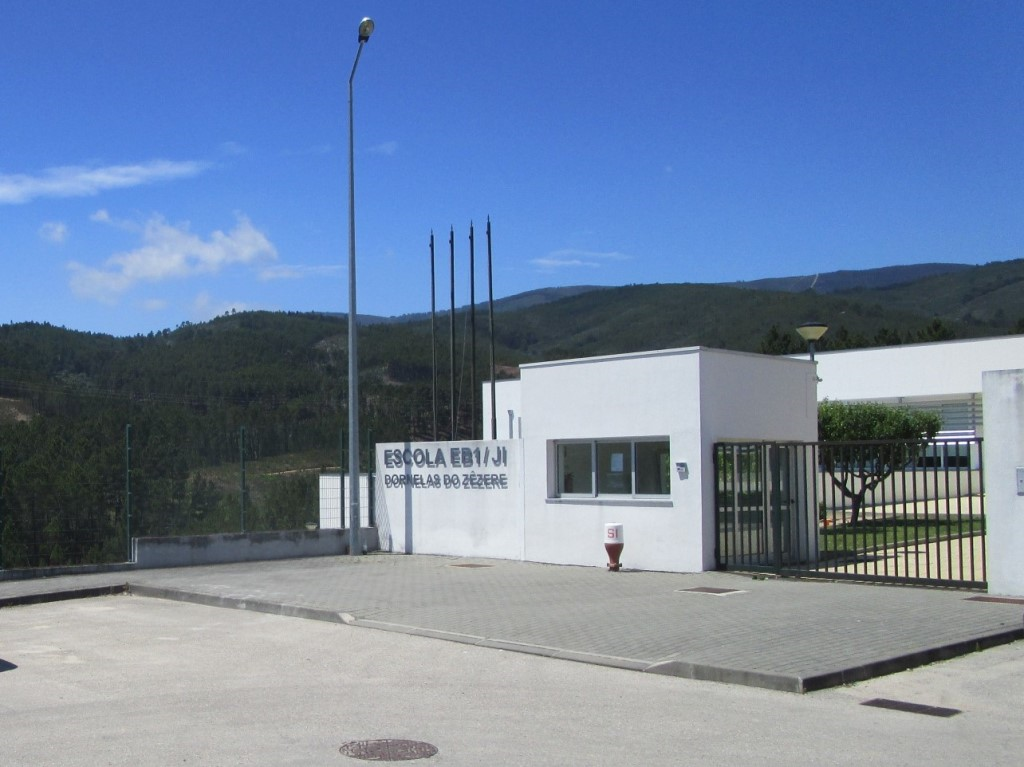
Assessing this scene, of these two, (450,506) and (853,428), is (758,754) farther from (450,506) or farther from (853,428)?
(853,428)

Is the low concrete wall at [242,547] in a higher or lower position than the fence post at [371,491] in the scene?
lower

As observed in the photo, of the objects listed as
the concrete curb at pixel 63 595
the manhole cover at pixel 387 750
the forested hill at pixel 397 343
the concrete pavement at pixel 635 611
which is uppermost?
the forested hill at pixel 397 343

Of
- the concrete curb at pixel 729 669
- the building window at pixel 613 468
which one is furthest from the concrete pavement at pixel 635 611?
the building window at pixel 613 468

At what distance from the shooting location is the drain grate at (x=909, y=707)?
326 inches

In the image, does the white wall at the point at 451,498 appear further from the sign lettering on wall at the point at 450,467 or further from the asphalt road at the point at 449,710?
the asphalt road at the point at 449,710

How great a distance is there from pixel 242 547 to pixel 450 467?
15.0 ft

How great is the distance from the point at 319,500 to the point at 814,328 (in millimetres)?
12039

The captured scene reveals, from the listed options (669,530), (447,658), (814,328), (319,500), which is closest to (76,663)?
(447,658)

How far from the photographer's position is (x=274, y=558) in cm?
2242

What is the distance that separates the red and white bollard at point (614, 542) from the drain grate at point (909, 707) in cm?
975

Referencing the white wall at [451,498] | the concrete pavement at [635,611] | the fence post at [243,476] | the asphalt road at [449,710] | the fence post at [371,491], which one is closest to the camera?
the asphalt road at [449,710]

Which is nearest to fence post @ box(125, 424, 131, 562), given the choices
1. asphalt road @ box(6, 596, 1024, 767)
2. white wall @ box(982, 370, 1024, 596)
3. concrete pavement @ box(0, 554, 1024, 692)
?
concrete pavement @ box(0, 554, 1024, 692)

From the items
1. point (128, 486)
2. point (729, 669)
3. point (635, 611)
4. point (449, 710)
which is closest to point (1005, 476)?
point (635, 611)

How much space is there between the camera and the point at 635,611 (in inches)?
531
